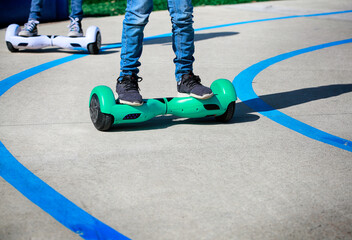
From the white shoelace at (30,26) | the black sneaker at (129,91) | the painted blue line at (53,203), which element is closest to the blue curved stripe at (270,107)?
the black sneaker at (129,91)

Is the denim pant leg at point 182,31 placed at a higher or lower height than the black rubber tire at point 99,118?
higher

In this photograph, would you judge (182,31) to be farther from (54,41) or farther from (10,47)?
(10,47)

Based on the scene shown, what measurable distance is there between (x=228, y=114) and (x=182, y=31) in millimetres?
647

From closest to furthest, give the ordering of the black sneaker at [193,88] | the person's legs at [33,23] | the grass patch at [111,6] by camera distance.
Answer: the black sneaker at [193,88]
the person's legs at [33,23]
the grass patch at [111,6]

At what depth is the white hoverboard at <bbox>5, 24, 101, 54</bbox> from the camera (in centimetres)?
595

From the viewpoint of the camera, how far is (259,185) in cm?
251

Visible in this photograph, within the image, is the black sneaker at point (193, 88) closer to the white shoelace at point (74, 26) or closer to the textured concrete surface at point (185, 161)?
the textured concrete surface at point (185, 161)

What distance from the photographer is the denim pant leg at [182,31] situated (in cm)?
349

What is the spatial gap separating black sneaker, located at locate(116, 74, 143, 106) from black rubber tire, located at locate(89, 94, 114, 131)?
0.15 m

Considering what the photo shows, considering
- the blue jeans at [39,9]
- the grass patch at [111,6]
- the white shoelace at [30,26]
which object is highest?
the blue jeans at [39,9]

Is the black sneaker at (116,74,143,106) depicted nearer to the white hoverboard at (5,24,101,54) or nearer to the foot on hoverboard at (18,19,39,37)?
the white hoverboard at (5,24,101,54)

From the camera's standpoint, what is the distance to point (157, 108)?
11.1 feet

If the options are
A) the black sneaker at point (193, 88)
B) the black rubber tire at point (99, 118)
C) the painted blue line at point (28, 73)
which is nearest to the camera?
the black rubber tire at point (99, 118)

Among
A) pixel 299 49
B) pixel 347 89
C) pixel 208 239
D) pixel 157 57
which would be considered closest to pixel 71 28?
pixel 157 57
